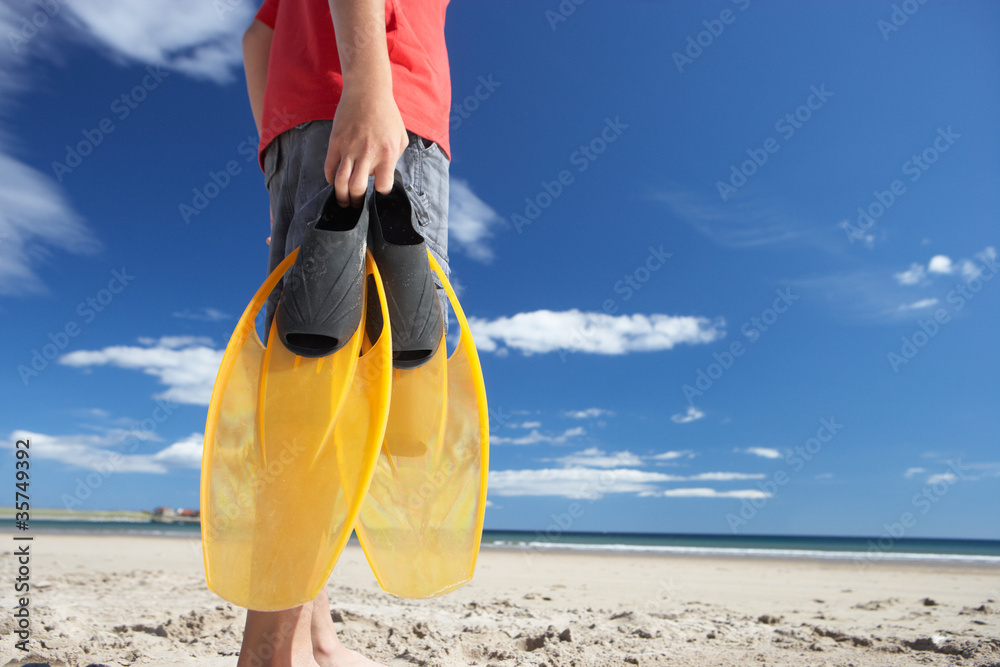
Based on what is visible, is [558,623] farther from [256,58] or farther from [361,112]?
[256,58]

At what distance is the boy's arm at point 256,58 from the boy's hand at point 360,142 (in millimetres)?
842

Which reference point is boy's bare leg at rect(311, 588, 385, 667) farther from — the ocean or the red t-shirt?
the ocean

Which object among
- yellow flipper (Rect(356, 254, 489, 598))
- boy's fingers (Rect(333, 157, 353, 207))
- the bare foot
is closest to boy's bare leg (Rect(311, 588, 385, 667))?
the bare foot

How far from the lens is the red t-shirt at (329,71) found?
1364 mm

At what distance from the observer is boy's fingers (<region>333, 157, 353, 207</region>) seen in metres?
1.15

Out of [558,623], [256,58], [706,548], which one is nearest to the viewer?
[256,58]

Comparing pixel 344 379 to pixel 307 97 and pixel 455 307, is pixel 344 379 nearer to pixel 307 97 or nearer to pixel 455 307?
pixel 455 307

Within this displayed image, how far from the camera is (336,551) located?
1.17 m

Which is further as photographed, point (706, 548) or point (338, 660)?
point (706, 548)

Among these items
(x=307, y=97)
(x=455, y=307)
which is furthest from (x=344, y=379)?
(x=307, y=97)

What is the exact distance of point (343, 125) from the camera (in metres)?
1.16

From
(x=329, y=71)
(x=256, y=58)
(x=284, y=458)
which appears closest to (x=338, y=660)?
(x=284, y=458)

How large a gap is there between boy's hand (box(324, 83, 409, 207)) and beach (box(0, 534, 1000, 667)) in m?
1.56

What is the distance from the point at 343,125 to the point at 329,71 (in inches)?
11.4
